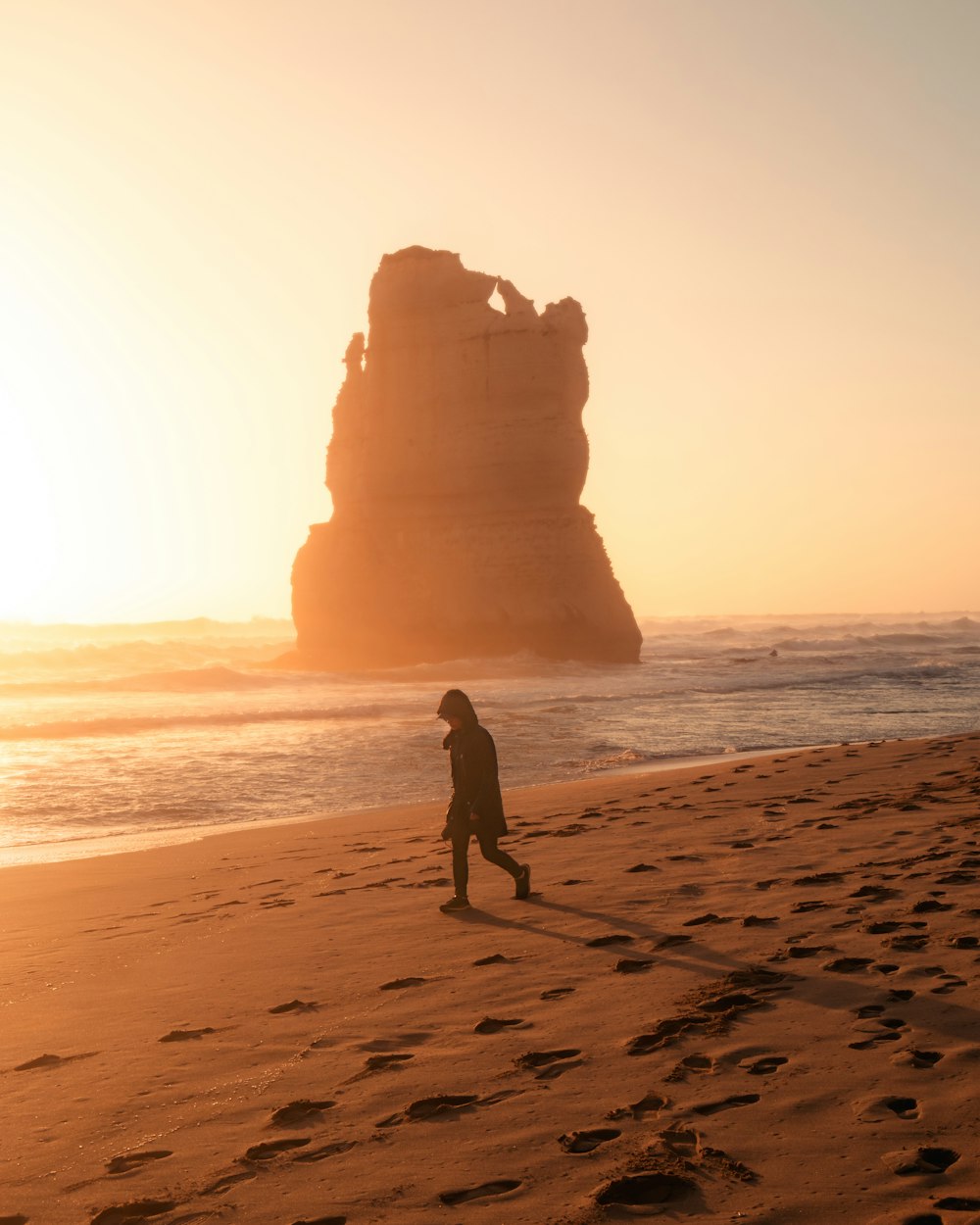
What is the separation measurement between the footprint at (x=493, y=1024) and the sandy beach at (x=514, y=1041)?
2 cm

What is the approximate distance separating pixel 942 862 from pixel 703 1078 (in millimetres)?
4353

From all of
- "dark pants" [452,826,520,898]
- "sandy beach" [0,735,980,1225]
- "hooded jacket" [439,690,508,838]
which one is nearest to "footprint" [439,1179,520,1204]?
"sandy beach" [0,735,980,1225]

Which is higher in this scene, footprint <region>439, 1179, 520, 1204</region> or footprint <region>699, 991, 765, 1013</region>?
footprint <region>439, 1179, 520, 1204</region>

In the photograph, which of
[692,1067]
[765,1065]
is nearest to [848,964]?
[765,1065]

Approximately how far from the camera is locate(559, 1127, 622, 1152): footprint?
3598mm

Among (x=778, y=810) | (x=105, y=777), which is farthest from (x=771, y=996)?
(x=105, y=777)

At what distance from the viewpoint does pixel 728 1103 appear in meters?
3.88

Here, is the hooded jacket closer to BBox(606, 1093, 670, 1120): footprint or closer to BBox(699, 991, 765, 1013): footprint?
BBox(699, 991, 765, 1013): footprint

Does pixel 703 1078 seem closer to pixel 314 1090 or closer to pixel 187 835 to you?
pixel 314 1090

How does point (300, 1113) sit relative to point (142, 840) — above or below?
above

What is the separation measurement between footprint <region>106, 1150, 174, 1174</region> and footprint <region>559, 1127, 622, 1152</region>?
4.53 feet

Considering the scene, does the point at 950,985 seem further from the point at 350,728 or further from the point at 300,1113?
the point at 350,728

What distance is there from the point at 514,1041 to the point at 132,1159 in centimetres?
165

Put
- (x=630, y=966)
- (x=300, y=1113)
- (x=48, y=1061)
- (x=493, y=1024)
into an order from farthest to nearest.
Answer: (x=630, y=966) < (x=493, y=1024) < (x=48, y=1061) < (x=300, y=1113)
